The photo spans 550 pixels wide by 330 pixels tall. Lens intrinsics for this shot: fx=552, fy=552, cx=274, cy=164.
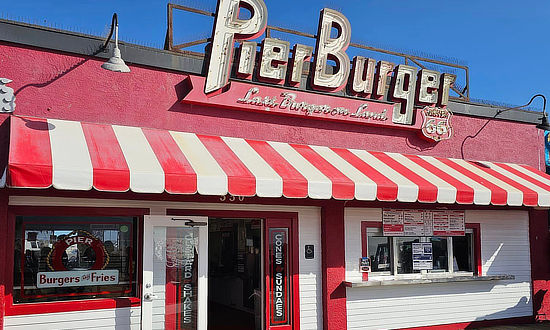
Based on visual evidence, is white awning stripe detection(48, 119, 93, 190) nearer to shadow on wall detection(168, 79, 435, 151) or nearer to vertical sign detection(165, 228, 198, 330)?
shadow on wall detection(168, 79, 435, 151)

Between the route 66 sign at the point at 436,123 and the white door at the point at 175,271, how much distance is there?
4.77 m

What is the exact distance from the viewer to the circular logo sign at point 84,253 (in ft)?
24.3

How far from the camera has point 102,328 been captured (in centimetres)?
749

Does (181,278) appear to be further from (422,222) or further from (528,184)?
(528,184)

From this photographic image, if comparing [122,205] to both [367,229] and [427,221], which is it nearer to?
[367,229]

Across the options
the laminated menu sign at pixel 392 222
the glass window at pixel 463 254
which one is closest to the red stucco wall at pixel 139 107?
the laminated menu sign at pixel 392 222

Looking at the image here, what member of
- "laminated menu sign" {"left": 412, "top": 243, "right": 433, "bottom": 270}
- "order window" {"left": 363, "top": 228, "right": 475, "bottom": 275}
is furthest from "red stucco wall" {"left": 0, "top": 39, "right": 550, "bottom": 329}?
"laminated menu sign" {"left": 412, "top": 243, "right": 433, "bottom": 270}

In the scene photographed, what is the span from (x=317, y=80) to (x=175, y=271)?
400cm

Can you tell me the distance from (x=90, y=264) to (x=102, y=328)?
0.88m

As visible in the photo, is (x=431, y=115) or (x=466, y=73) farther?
(x=466, y=73)

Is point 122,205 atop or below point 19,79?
below

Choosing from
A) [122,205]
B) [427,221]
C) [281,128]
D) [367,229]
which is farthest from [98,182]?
[427,221]

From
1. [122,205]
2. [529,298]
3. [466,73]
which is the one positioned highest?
[466,73]

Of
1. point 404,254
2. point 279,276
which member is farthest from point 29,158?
point 404,254
